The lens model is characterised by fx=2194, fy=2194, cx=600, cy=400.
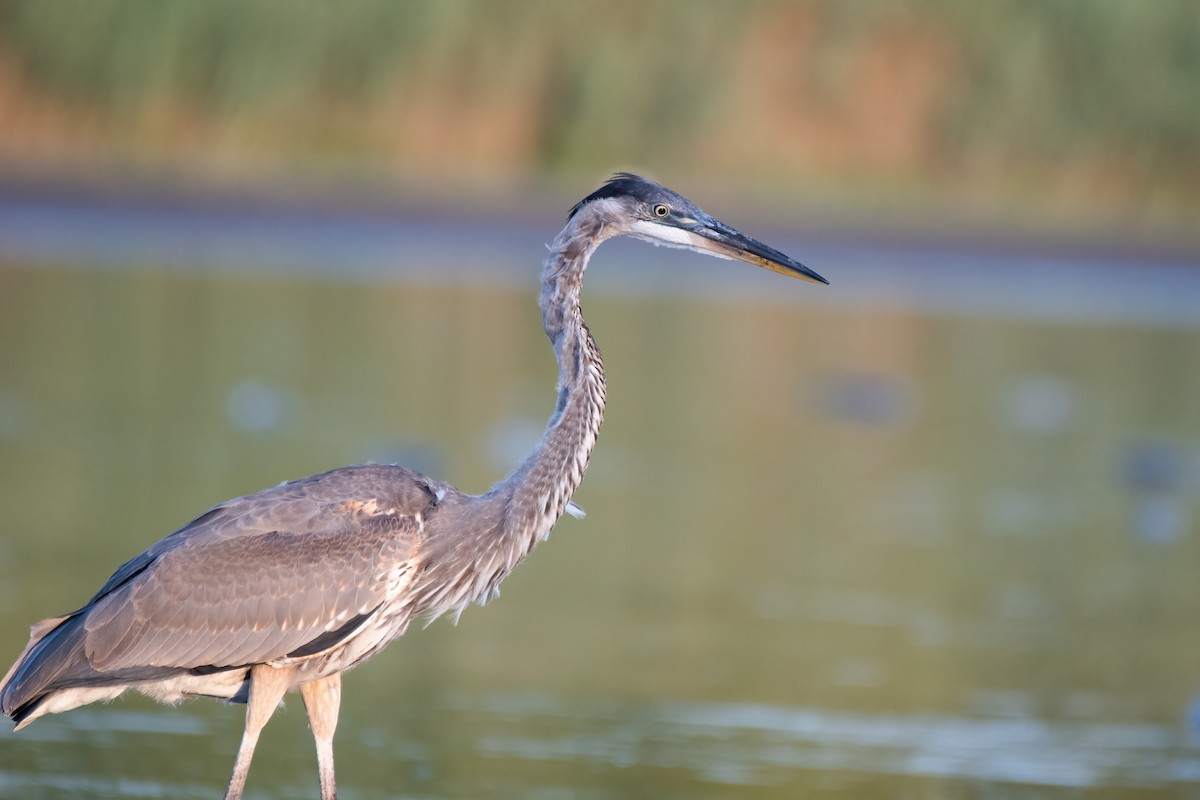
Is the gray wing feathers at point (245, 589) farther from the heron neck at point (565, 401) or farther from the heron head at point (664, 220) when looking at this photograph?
the heron head at point (664, 220)

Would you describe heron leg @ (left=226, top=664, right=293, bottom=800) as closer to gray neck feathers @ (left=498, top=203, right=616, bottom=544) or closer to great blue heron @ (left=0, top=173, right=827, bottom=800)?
great blue heron @ (left=0, top=173, right=827, bottom=800)

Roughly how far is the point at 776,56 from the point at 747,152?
1.27 metres

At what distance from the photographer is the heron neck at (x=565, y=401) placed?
20.7 ft

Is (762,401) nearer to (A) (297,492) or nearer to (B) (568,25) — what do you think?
(A) (297,492)

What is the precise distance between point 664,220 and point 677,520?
4.64m

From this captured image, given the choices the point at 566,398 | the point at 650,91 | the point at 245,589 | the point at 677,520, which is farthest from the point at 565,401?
the point at 650,91

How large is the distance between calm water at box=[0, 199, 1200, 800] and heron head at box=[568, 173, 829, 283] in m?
1.68

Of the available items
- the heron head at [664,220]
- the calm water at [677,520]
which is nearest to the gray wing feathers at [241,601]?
the calm water at [677,520]

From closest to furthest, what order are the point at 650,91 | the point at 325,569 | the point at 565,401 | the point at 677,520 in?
the point at 325,569 → the point at 565,401 → the point at 677,520 → the point at 650,91

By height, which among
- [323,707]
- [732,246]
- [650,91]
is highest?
[650,91]

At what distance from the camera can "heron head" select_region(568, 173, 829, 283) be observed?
6.36m

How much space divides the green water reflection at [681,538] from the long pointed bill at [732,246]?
1.62 metres

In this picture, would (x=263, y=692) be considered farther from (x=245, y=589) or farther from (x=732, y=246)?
(x=732, y=246)

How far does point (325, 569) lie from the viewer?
6004 mm
